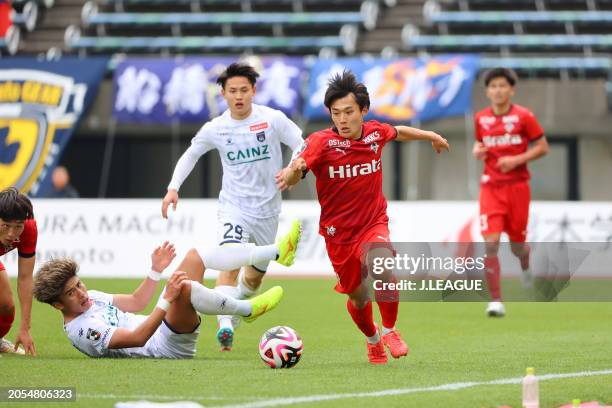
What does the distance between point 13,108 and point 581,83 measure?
10.8m

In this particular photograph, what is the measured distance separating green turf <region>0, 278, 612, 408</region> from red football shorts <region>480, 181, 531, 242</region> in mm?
968

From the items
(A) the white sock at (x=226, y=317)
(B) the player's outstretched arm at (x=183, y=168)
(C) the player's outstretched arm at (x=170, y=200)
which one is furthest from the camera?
(B) the player's outstretched arm at (x=183, y=168)

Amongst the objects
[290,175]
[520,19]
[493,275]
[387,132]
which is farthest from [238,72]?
[520,19]

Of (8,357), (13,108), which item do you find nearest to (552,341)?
(8,357)

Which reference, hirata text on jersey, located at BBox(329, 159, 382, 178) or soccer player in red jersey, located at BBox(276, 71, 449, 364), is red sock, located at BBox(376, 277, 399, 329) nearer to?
soccer player in red jersey, located at BBox(276, 71, 449, 364)

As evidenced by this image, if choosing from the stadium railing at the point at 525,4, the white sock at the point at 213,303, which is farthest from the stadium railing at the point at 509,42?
the white sock at the point at 213,303

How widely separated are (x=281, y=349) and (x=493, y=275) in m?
5.82

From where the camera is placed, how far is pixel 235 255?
9.92 m

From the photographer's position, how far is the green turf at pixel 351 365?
24.8 feet

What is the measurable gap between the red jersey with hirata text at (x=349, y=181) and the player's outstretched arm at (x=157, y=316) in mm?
1223

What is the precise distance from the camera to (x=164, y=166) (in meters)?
28.4

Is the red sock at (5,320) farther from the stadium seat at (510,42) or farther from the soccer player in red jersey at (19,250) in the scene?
the stadium seat at (510,42)

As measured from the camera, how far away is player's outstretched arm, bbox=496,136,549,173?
14148 millimetres

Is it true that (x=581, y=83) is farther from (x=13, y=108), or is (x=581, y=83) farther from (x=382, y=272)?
(x=382, y=272)
